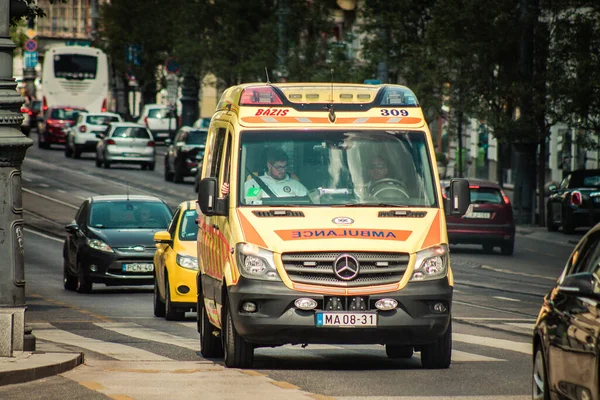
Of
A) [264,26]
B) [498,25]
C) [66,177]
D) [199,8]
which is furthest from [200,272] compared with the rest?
[199,8]

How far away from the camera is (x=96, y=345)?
1616 centimetres

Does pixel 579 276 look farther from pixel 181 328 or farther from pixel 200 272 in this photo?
pixel 181 328

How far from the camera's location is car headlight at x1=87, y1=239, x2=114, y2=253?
25.2m

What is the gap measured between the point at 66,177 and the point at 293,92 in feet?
130

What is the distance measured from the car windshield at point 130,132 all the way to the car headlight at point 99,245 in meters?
29.8

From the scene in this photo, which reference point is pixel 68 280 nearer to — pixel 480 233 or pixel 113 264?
pixel 113 264

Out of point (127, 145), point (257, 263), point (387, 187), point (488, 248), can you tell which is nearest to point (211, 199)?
point (257, 263)

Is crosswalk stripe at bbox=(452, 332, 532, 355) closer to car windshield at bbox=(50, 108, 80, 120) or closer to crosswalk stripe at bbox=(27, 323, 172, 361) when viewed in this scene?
crosswalk stripe at bbox=(27, 323, 172, 361)

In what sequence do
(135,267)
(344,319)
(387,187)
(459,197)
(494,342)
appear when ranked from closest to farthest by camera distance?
(344,319)
(459,197)
(387,187)
(494,342)
(135,267)

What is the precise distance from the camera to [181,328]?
19.2 metres

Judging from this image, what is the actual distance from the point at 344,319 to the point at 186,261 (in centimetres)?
812

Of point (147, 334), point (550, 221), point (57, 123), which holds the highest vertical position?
point (57, 123)

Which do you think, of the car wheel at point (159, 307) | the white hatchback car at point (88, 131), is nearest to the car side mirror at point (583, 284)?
the car wheel at point (159, 307)

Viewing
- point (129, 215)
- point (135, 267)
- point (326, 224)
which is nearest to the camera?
point (326, 224)
